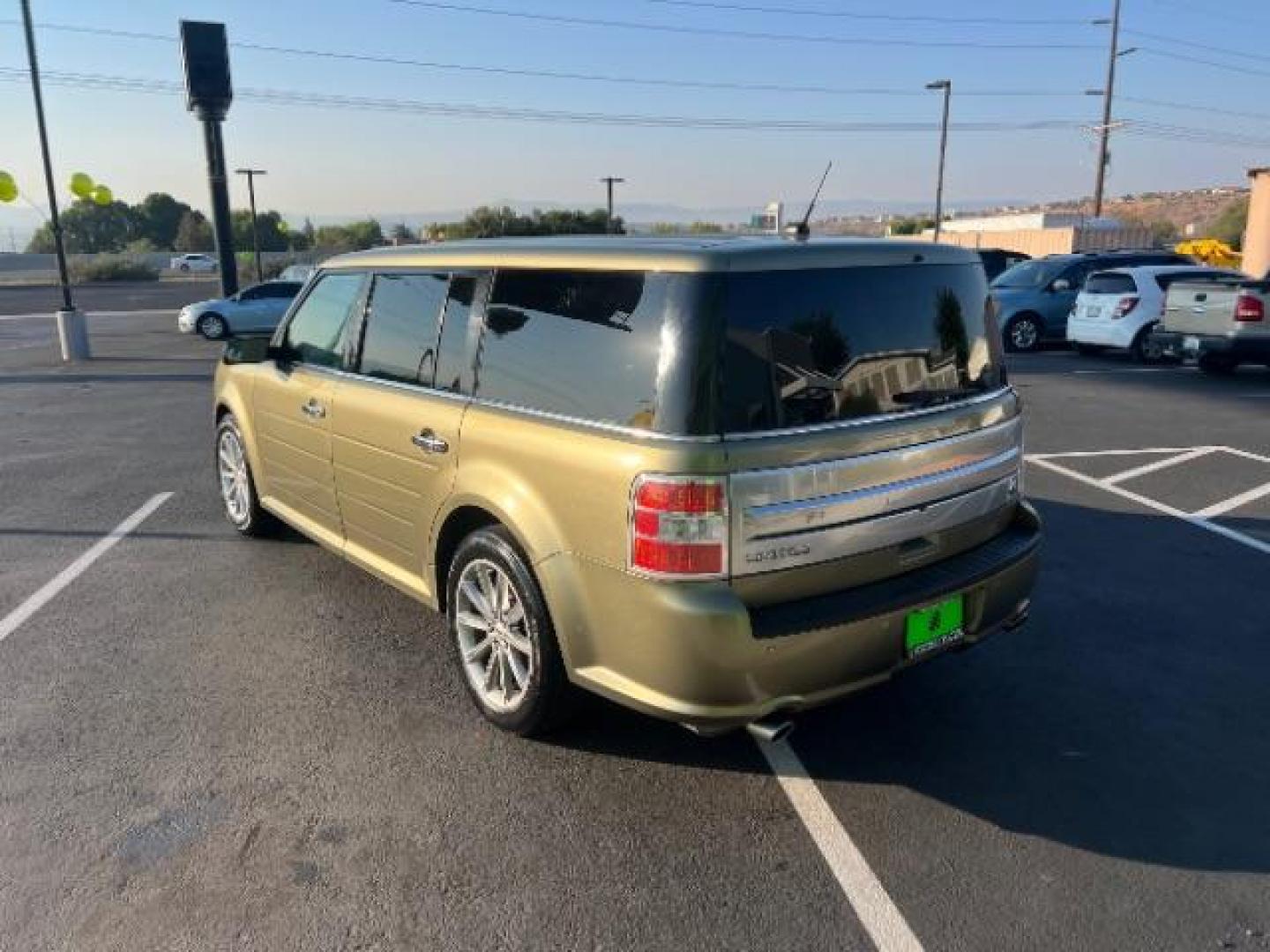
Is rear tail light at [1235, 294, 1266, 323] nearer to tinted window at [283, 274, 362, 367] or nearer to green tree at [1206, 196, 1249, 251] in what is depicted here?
tinted window at [283, 274, 362, 367]

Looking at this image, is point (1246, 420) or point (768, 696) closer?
point (768, 696)

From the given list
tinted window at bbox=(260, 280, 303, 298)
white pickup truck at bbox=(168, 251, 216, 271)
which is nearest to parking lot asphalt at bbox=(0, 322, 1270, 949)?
tinted window at bbox=(260, 280, 303, 298)

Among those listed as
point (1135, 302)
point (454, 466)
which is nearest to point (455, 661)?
point (454, 466)

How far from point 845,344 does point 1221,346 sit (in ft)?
36.6

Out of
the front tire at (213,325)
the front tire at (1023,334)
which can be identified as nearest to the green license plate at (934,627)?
the front tire at (1023,334)

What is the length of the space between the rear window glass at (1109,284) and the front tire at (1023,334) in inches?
54.0

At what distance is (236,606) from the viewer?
479 centimetres

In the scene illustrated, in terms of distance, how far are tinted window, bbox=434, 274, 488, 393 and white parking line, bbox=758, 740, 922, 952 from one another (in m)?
1.78

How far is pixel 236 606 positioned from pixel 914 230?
6471 centimetres

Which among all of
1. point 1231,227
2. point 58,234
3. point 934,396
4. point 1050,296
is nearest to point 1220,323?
point 1050,296

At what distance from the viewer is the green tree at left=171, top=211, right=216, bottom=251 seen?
83.3 m

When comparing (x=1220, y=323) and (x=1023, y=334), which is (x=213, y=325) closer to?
(x=1023, y=334)

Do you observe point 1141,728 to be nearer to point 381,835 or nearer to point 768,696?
point 768,696

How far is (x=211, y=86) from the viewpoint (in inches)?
824
